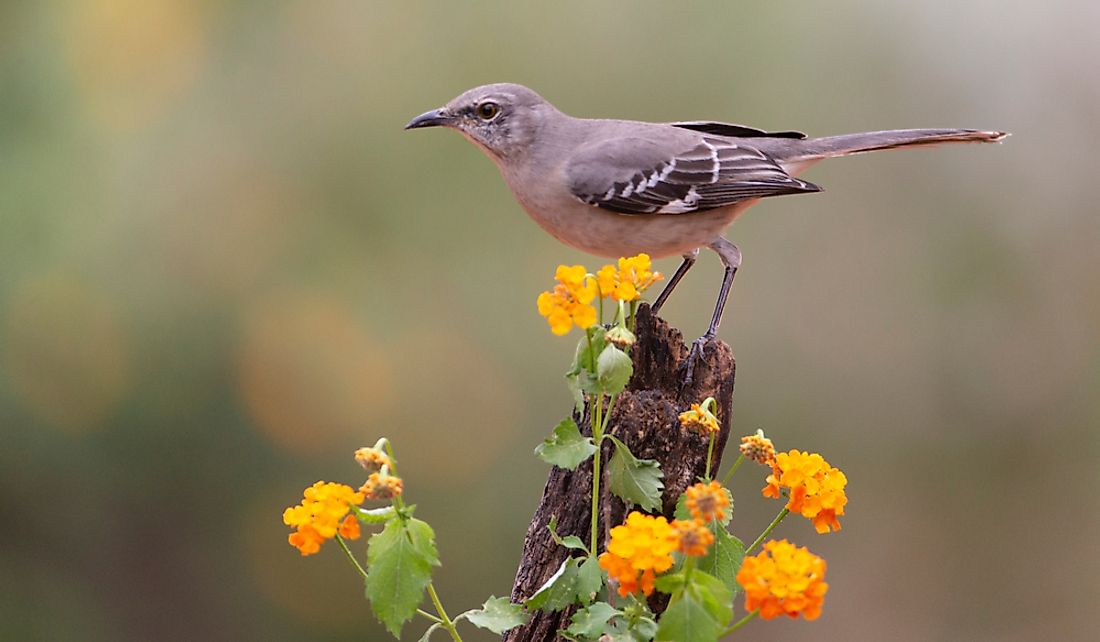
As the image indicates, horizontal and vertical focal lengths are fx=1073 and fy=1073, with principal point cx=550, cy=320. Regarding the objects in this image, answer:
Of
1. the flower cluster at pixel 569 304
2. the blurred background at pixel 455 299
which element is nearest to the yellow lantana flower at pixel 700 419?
the flower cluster at pixel 569 304

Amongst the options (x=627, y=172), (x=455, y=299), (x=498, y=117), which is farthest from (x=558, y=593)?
(x=455, y=299)

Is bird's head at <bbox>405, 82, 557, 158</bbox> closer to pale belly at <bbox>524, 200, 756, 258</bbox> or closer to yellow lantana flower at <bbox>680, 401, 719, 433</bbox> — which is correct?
pale belly at <bbox>524, 200, 756, 258</bbox>

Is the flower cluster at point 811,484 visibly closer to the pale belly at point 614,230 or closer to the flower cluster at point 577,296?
the flower cluster at point 577,296

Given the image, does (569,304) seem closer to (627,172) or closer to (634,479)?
(634,479)

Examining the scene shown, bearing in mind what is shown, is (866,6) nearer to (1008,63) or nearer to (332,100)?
(1008,63)

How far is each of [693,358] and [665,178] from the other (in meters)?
0.67

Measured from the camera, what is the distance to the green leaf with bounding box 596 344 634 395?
1.47 m

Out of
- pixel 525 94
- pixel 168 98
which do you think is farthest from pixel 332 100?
pixel 525 94

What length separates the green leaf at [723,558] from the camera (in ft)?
5.05

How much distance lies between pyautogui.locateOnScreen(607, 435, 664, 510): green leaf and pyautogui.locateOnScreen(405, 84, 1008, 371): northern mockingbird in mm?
803

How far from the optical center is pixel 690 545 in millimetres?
1195

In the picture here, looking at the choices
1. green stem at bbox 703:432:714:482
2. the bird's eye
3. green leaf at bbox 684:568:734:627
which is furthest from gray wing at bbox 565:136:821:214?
green leaf at bbox 684:568:734:627

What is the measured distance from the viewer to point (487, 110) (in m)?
2.59

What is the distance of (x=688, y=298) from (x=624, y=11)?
0.94m
